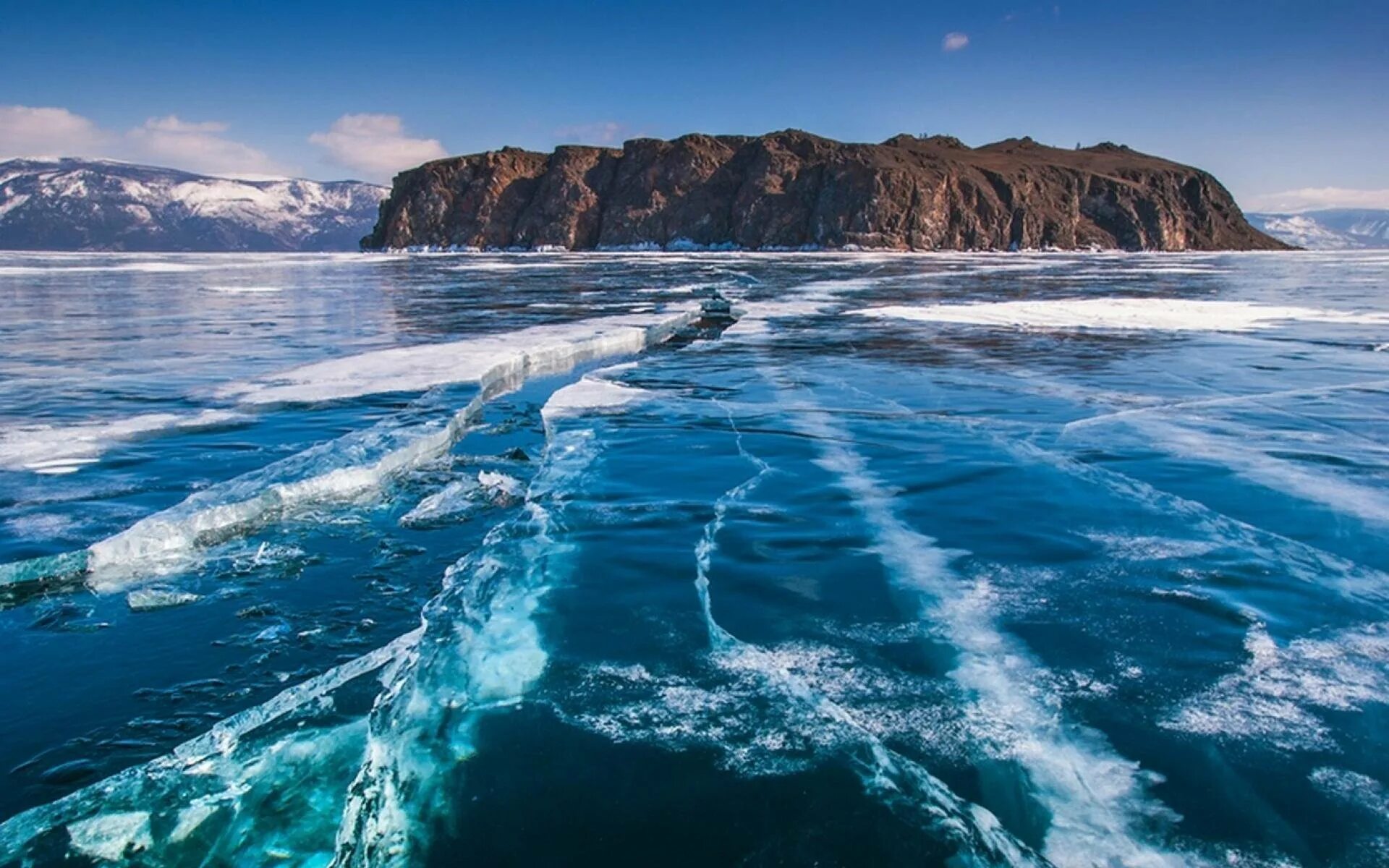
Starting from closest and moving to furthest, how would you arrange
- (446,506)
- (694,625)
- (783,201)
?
(694,625), (446,506), (783,201)

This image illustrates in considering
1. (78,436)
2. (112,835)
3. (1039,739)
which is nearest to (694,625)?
(1039,739)

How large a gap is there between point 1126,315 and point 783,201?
101 m

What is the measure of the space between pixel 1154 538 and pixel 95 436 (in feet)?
25.6

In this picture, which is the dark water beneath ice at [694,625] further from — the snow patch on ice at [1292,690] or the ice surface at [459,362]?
the ice surface at [459,362]

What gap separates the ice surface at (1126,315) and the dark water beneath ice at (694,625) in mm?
6680

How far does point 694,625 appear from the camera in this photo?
3463 mm

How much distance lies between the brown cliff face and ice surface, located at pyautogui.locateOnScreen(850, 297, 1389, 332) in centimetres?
8598

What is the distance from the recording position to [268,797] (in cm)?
236

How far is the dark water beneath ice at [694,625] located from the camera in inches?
89.0

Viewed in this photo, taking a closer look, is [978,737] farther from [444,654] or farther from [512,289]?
[512,289]

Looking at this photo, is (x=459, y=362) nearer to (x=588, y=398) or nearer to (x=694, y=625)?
(x=588, y=398)

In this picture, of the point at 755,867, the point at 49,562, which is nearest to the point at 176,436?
the point at 49,562

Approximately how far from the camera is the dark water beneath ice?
226 cm

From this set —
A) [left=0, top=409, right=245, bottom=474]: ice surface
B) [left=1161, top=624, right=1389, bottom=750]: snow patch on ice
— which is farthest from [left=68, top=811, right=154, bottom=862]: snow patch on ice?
[left=0, top=409, right=245, bottom=474]: ice surface
